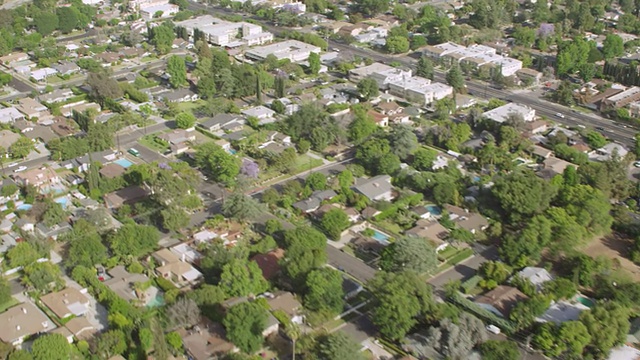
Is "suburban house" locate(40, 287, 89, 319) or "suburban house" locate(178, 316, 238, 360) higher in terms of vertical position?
"suburban house" locate(178, 316, 238, 360)

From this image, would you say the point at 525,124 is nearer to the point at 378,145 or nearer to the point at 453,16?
the point at 378,145

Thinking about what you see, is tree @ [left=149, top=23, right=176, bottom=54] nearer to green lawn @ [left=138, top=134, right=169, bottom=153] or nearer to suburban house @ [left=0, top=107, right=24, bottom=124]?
suburban house @ [left=0, top=107, right=24, bottom=124]

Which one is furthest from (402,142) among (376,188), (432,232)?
(432,232)

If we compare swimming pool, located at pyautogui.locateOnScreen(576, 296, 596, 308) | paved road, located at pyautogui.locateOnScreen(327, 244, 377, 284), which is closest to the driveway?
paved road, located at pyautogui.locateOnScreen(327, 244, 377, 284)

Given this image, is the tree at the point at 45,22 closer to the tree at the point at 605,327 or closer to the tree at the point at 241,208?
the tree at the point at 241,208

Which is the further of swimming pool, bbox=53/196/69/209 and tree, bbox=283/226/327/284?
swimming pool, bbox=53/196/69/209
